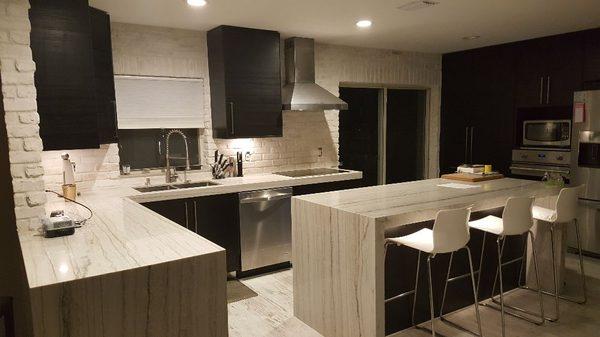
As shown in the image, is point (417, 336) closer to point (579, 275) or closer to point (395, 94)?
point (579, 275)

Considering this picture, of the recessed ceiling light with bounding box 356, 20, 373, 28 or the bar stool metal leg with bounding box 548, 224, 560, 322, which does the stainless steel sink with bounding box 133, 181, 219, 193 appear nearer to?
the recessed ceiling light with bounding box 356, 20, 373, 28

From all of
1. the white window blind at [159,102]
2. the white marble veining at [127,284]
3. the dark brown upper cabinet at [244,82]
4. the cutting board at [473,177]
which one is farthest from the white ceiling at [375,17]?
the white marble veining at [127,284]

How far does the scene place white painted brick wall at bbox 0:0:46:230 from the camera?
7.17 feet

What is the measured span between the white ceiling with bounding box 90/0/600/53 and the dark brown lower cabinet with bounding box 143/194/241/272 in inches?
64.6

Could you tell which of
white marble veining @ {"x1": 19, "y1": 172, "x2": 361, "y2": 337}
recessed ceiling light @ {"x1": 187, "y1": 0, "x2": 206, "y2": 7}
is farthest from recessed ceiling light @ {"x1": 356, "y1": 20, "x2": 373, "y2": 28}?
white marble veining @ {"x1": 19, "y1": 172, "x2": 361, "y2": 337}

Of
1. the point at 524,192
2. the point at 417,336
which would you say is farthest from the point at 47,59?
the point at 524,192

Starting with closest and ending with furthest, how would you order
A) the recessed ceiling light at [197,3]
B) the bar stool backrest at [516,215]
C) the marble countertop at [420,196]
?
the marble countertop at [420,196]
the bar stool backrest at [516,215]
the recessed ceiling light at [197,3]

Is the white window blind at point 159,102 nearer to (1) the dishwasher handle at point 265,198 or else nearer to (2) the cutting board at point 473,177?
(1) the dishwasher handle at point 265,198

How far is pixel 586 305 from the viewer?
331cm

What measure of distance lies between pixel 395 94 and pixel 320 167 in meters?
1.71

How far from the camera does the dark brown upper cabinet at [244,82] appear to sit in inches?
163

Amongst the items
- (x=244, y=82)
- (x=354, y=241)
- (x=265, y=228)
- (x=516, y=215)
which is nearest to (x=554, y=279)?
(x=516, y=215)

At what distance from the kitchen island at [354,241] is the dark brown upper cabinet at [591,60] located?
Answer: 1934 mm

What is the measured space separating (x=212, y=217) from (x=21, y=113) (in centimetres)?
189
